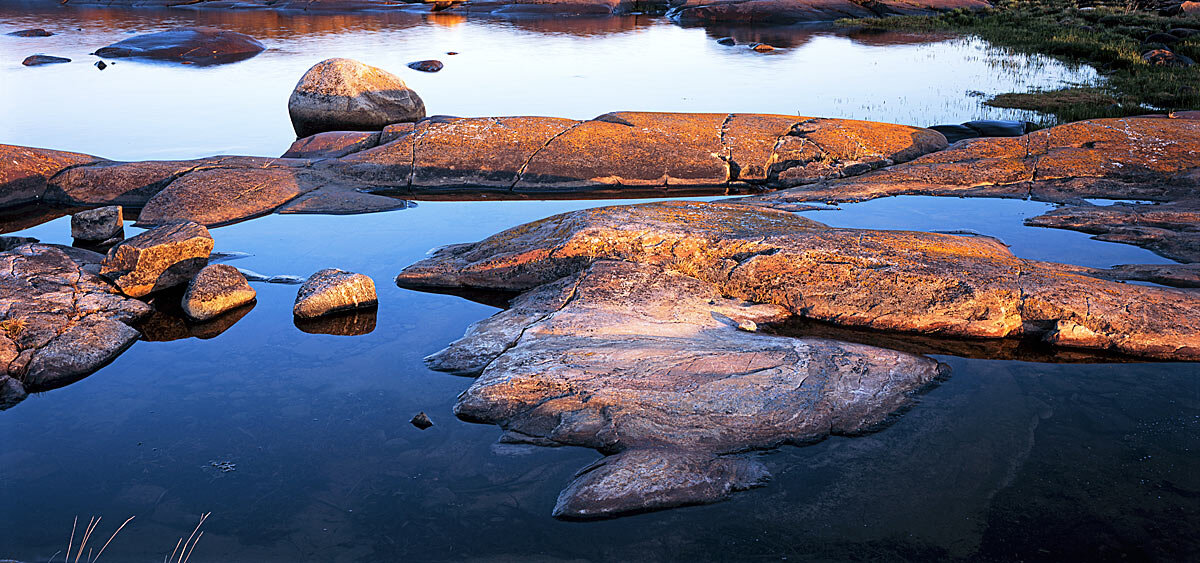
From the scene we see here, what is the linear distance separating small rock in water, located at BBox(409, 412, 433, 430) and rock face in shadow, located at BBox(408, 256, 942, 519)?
0.79 feet

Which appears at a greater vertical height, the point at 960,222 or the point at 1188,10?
the point at 1188,10

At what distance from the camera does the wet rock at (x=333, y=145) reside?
1421cm

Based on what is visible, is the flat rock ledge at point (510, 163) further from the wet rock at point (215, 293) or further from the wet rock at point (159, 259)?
the wet rock at point (215, 293)

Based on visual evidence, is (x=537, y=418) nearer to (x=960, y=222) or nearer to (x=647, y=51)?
(x=960, y=222)

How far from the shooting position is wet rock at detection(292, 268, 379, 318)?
847cm

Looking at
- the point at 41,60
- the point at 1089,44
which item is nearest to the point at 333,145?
the point at 41,60

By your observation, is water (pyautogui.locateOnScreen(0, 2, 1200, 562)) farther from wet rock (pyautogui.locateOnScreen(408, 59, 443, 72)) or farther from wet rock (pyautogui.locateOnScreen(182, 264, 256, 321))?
wet rock (pyautogui.locateOnScreen(408, 59, 443, 72))

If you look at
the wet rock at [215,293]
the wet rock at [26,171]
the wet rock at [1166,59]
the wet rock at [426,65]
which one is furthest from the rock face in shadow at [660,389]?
the wet rock at [426,65]

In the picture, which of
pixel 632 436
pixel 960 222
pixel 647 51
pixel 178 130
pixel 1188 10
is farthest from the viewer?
pixel 1188 10

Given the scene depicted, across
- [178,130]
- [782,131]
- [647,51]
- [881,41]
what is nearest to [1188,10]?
[881,41]

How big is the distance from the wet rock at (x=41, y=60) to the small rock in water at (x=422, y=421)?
89.5 ft

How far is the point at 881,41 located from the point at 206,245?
28.8 meters

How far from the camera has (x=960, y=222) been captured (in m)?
11.1

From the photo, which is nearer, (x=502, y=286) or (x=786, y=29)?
(x=502, y=286)
